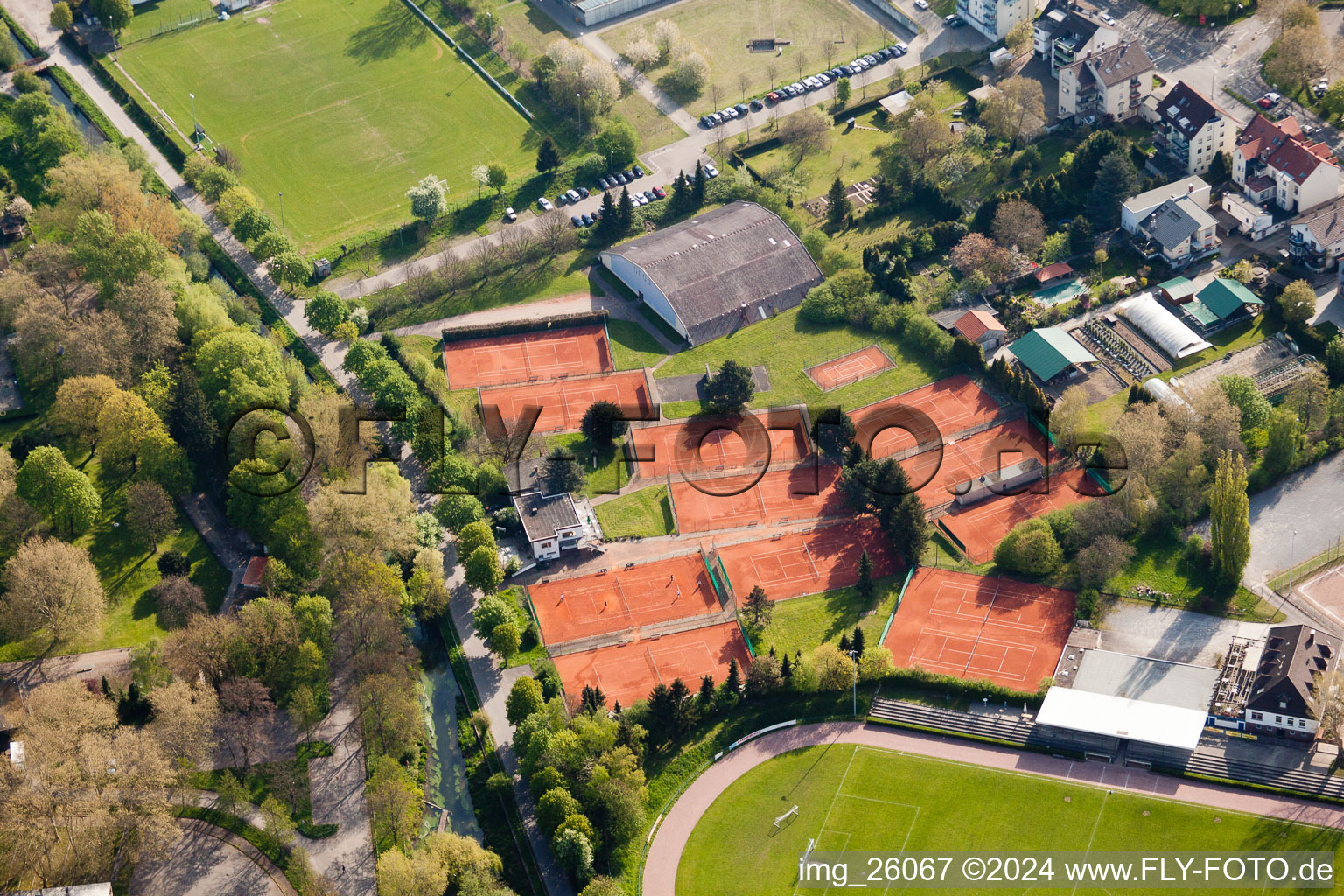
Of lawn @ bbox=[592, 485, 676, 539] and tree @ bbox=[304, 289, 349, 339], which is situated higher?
tree @ bbox=[304, 289, 349, 339]

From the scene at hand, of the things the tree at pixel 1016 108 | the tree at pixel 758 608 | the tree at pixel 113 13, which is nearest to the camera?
the tree at pixel 758 608

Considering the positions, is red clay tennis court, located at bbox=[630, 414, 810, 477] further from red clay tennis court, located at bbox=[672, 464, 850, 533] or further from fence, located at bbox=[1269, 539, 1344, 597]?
fence, located at bbox=[1269, 539, 1344, 597]

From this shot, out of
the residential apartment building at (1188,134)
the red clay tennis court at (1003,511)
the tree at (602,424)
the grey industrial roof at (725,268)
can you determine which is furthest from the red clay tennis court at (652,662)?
the residential apartment building at (1188,134)

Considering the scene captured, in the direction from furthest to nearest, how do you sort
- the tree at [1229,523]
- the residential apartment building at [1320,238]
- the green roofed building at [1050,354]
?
1. the residential apartment building at [1320,238]
2. the green roofed building at [1050,354]
3. the tree at [1229,523]

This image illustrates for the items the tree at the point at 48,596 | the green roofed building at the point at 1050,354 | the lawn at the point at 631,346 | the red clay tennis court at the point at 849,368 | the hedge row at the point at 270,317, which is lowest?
the green roofed building at the point at 1050,354

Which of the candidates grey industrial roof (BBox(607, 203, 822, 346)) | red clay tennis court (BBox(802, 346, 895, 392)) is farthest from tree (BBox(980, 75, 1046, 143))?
red clay tennis court (BBox(802, 346, 895, 392))

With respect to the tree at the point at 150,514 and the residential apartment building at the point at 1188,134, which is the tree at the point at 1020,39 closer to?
the residential apartment building at the point at 1188,134

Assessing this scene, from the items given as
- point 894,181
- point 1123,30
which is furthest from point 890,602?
point 1123,30
